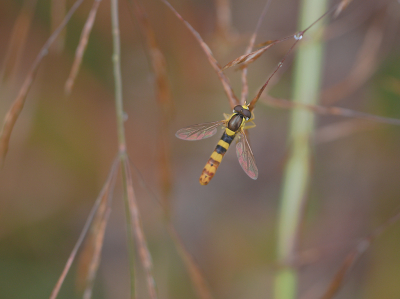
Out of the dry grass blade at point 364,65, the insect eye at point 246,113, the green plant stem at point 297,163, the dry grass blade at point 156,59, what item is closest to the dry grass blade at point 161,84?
the dry grass blade at point 156,59

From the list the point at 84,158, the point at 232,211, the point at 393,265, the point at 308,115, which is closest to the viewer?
the point at 308,115

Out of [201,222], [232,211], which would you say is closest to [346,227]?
[232,211]

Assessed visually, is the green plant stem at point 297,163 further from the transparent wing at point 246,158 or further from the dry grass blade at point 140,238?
the dry grass blade at point 140,238

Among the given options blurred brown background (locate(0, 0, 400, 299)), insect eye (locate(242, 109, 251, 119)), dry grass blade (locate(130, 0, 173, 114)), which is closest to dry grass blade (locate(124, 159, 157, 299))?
dry grass blade (locate(130, 0, 173, 114))

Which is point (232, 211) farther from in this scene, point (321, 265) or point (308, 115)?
point (308, 115)

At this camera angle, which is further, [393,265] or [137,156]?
[137,156]

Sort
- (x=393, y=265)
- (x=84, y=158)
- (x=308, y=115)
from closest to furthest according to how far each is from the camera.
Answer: (x=308, y=115)
(x=393, y=265)
(x=84, y=158)

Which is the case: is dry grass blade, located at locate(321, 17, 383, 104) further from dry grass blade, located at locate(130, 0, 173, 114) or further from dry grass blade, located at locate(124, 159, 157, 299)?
dry grass blade, located at locate(124, 159, 157, 299)
